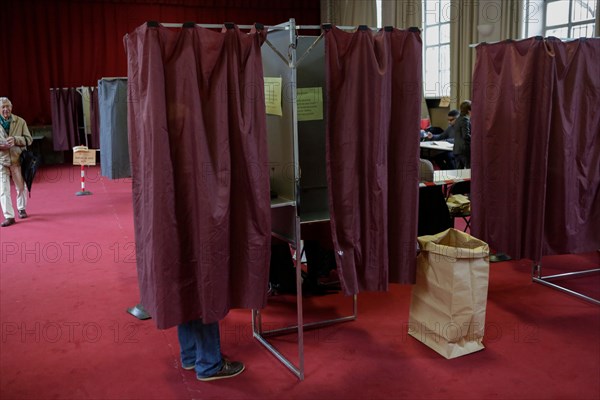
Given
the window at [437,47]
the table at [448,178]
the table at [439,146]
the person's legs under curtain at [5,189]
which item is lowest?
the person's legs under curtain at [5,189]

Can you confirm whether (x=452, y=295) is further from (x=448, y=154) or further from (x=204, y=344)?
(x=448, y=154)

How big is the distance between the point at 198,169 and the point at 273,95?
54 centimetres

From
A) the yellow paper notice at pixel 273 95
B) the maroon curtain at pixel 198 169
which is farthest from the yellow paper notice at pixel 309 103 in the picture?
the maroon curtain at pixel 198 169

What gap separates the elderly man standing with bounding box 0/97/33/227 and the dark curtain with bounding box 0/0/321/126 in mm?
6340

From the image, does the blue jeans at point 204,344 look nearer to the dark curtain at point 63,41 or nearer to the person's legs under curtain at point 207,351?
the person's legs under curtain at point 207,351

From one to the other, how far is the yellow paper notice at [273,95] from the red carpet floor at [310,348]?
1.31 m

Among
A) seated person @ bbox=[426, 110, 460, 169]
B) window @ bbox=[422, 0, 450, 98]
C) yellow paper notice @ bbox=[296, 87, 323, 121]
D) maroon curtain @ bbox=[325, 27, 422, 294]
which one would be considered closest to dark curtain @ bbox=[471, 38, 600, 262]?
maroon curtain @ bbox=[325, 27, 422, 294]

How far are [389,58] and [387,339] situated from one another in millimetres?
1550

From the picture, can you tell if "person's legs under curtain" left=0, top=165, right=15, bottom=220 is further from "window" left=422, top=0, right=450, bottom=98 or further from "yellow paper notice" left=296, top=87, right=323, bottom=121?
"window" left=422, top=0, right=450, bottom=98

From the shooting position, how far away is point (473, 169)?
355 centimetres

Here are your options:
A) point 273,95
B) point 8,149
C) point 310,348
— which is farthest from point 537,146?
point 8,149

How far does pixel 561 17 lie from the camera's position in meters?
7.81

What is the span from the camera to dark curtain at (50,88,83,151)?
34.9 ft

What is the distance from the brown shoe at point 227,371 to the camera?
278 centimetres
